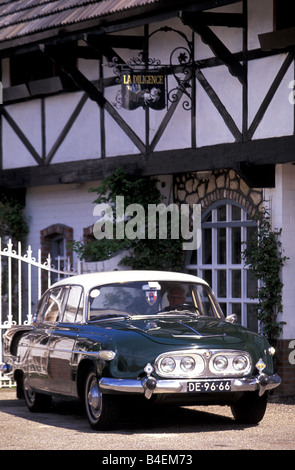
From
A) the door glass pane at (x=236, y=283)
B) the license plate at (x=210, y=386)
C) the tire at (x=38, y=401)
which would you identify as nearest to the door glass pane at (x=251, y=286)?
the door glass pane at (x=236, y=283)

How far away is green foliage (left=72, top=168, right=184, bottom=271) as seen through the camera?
1585 centimetres

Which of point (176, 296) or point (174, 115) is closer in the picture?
point (176, 296)

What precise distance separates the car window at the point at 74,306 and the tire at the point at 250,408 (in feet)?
6.00

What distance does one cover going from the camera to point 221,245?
15.5 m

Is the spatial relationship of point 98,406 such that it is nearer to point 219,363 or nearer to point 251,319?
point 219,363

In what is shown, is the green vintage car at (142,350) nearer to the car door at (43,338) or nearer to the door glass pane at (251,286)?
the car door at (43,338)

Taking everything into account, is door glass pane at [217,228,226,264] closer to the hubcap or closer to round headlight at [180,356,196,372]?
the hubcap

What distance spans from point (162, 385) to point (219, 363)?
0.62 m

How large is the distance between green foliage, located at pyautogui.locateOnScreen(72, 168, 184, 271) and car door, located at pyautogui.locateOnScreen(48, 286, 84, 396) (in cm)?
457

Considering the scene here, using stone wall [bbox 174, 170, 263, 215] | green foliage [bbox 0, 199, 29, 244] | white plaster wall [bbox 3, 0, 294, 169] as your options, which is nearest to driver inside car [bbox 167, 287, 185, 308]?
white plaster wall [bbox 3, 0, 294, 169]

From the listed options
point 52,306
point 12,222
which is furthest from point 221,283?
point 12,222

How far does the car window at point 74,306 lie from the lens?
10.9m

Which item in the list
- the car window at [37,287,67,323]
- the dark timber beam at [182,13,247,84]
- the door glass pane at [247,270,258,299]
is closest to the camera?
the car window at [37,287,67,323]
